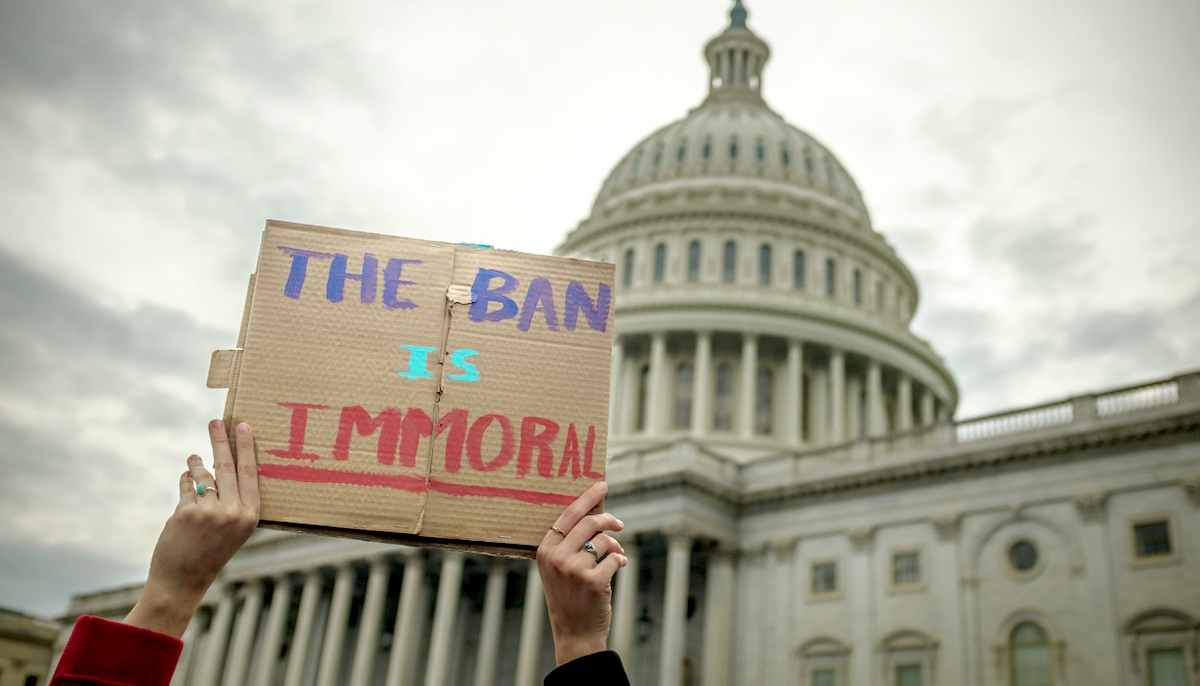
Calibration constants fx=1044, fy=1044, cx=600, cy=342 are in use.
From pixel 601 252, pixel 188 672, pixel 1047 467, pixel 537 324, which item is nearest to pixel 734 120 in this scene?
pixel 601 252

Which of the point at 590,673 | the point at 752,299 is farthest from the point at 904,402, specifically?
the point at 590,673

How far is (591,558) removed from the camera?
3666 millimetres

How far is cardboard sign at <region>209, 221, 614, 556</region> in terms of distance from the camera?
402cm

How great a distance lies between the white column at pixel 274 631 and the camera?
175ft

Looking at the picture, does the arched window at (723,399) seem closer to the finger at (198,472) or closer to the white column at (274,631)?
the white column at (274,631)

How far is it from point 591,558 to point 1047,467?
3547 cm

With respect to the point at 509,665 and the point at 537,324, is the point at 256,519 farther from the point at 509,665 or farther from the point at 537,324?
the point at 509,665

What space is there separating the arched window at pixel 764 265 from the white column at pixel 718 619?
2497cm

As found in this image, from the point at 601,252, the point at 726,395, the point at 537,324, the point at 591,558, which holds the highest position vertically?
the point at 601,252

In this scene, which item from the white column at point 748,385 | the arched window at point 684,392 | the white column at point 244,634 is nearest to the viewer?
the white column at point 244,634

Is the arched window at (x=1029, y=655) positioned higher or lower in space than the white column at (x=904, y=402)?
lower

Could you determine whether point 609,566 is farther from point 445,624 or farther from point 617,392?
point 617,392

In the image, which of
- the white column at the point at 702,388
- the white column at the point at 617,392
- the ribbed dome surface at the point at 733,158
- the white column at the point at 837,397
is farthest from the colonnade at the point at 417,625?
the ribbed dome surface at the point at 733,158

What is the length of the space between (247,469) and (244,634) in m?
56.8
